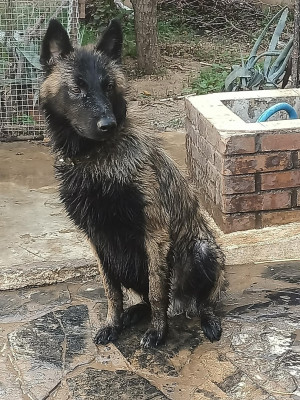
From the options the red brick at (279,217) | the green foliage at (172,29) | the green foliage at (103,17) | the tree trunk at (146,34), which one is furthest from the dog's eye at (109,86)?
the green foliage at (172,29)

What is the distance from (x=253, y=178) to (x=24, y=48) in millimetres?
3534

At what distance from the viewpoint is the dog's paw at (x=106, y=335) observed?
3652mm

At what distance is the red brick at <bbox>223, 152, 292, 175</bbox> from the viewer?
4.34m

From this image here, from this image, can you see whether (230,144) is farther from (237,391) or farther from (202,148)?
(237,391)

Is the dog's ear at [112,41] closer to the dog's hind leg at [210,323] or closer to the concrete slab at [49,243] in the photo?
the dog's hind leg at [210,323]

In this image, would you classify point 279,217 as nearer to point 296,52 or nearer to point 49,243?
point 49,243

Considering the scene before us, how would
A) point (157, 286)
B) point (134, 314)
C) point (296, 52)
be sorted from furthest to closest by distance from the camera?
1. point (296, 52)
2. point (134, 314)
3. point (157, 286)

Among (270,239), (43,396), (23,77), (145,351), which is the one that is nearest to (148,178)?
(145,351)

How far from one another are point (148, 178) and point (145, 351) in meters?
0.91

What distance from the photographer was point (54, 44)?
10.7 feet

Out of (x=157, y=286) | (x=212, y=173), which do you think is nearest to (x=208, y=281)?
(x=157, y=286)

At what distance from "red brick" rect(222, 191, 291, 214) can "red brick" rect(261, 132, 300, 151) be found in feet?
1.02

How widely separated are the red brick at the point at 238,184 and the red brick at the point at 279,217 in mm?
245

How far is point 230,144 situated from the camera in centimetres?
429
